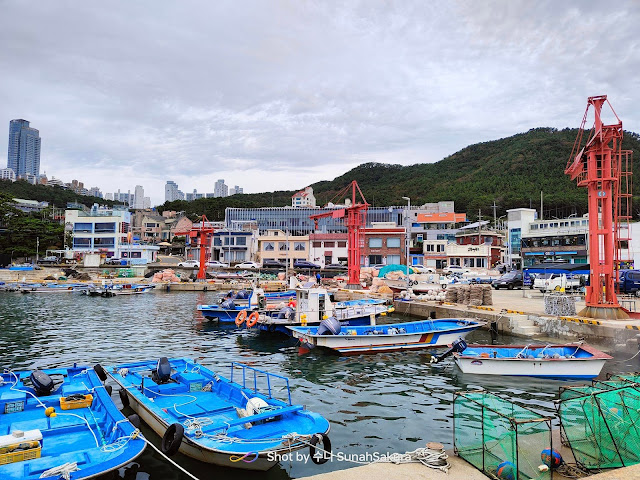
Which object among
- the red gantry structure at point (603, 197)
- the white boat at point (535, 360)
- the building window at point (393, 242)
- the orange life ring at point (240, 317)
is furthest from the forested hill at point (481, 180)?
the white boat at point (535, 360)

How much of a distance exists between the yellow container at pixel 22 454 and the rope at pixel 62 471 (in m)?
0.83

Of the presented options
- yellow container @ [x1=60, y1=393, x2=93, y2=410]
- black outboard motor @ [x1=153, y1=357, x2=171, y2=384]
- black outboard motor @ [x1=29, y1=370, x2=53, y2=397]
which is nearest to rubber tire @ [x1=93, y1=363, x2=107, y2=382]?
black outboard motor @ [x1=153, y1=357, x2=171, y2=384]

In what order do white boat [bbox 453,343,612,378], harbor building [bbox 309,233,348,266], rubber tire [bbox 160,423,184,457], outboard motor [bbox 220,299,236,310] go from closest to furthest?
rubber tire [bbox 160,423,184,457], white boat [bbox 453,343,612,378], outboard motor [bbox 220,299,236,310], harbor building [bbox 309,233,348,266]

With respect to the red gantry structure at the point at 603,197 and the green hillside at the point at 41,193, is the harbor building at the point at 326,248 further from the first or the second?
the green hillside at the point at 41,193

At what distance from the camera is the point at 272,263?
8012 cm

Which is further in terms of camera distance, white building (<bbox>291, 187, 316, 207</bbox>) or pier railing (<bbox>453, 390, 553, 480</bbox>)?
white building (<bbox>291, 187, 316, 207</bbox>)

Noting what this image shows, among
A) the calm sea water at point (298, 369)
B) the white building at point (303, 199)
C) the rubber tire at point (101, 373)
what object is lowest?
→ the calm sea water at point (298, 369)

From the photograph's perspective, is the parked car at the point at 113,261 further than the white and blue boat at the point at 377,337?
Yes

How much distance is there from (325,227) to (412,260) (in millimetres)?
23058

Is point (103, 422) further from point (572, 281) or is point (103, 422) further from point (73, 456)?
point (572, 281)

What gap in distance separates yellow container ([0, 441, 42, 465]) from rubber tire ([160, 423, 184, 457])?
198cm

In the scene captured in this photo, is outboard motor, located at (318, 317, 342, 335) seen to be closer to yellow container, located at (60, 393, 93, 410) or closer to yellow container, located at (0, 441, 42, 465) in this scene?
yellow container, located at (60, 393, 93, 410)

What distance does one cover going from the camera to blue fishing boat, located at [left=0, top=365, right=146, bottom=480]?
6863mm

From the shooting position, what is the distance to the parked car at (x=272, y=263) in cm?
7843
